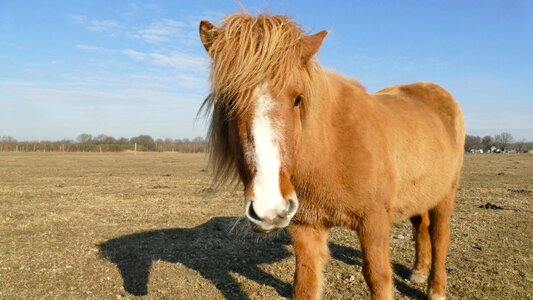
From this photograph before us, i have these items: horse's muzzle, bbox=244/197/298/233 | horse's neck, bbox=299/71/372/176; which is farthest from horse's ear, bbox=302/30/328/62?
horse's muzzle, bbox=244/197/298/233

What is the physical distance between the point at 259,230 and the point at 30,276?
4235mm

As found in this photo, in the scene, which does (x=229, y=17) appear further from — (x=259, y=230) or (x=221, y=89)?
(x=259, y=230)

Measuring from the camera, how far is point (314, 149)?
286cm

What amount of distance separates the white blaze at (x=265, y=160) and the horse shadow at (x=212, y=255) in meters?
2.77

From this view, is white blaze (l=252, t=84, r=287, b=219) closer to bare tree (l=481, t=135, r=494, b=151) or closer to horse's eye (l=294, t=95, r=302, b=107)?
horse's eye (l=294, t=95, r=302, b=107)

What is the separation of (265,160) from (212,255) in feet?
13.1

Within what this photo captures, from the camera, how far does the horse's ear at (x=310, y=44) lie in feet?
8.13

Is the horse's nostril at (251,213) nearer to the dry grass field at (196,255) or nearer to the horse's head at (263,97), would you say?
the horse's head at (263,97)

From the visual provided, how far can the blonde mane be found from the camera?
2205 millimetres

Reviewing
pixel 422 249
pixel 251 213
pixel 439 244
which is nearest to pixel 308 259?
pixel 251 213

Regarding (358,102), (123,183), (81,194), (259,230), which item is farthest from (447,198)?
(123,183)

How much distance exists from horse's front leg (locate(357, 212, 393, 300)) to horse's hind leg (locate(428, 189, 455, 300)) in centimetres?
156

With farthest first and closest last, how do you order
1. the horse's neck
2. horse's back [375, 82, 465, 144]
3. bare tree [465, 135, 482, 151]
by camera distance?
bare tree [465, 135, 482, 151], horse's back [375, 82, 465, 144], the horse's neck

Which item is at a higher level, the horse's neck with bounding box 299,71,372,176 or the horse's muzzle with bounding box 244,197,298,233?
the horse's neck with bounding box 299,71,372,176
